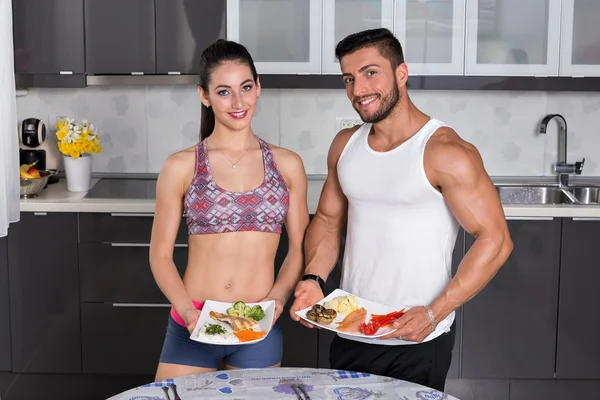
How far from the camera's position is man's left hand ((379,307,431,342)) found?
81.7 inches

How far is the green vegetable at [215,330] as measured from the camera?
6.70ft

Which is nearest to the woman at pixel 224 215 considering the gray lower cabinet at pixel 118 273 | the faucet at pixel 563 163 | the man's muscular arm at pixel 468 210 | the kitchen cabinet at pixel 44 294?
the man's muscular arm at pixel 468 210

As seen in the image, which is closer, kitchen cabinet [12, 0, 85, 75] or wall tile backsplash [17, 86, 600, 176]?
kitchen cabinet [12, 0, 85, 75]

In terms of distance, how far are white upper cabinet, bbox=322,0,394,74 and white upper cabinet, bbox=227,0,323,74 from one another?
4cm

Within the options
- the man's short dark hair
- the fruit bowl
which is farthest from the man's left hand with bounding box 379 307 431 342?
the fruit bowl

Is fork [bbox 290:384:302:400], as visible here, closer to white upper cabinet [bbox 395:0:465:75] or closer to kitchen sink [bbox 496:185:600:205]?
white upper cabinet [bbox 395:0:465:75]

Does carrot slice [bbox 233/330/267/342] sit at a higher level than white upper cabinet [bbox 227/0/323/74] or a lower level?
lower

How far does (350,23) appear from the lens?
376 centimetres

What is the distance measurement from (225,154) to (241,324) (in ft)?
1.74

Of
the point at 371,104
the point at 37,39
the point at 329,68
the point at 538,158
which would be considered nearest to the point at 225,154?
the point at 371,104

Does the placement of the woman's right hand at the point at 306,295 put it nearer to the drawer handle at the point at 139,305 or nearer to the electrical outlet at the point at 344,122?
the drawer handle at the point at 139,305

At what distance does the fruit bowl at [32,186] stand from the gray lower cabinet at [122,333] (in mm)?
547

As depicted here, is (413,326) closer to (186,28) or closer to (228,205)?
(228,205)

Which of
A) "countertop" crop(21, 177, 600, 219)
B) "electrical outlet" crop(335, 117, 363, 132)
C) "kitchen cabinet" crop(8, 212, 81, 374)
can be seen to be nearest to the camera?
"countertop" crop(21, 177, 600, 219)
